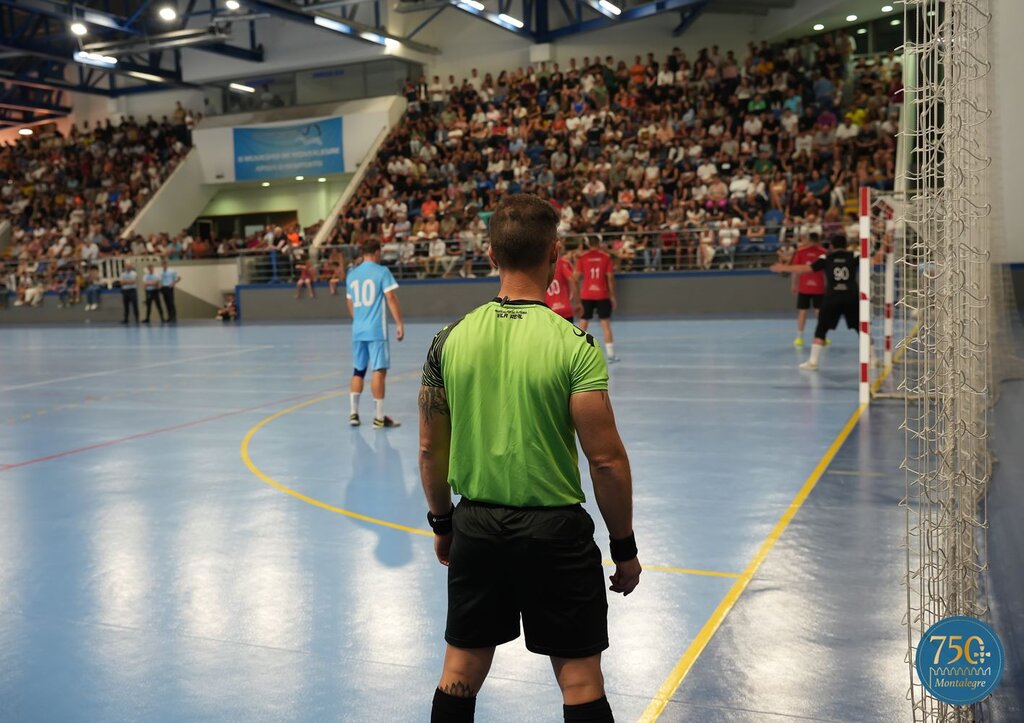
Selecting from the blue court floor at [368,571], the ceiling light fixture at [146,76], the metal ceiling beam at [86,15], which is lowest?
the blue court floor at [368,571]

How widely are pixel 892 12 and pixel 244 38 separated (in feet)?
75.6

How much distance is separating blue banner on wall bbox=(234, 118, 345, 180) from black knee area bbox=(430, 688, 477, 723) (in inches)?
1335

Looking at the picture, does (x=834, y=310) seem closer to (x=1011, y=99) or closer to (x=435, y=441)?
(x=1011, y=99)

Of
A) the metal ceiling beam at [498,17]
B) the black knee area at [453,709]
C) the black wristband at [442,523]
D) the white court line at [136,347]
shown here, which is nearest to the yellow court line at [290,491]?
the black wristband at [442,523]

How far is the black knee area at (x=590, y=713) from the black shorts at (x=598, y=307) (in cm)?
1243

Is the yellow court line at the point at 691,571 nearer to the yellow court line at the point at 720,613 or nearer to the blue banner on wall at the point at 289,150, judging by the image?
the yellow court line at the point at 720,613

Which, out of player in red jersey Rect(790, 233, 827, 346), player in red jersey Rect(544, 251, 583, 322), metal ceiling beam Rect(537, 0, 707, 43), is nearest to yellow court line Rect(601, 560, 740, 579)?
player in red jersey Rect(544, 251, 583, 322)

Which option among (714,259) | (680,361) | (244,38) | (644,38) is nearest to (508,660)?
(680,361)

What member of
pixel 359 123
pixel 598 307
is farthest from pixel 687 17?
pixel 598 307

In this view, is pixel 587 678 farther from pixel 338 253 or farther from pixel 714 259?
pixel 338 253

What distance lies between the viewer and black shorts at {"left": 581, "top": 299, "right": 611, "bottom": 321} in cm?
1501

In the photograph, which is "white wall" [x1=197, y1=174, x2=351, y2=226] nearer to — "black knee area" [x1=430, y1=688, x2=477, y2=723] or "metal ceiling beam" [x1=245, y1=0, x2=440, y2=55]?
"metal ceiling beam" [x1=245, y1=0, x2=440, y2=55]

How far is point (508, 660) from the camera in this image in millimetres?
4129

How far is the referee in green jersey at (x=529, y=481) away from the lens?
2.55 meters
